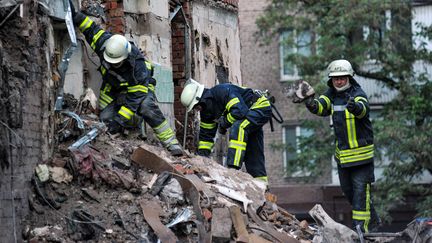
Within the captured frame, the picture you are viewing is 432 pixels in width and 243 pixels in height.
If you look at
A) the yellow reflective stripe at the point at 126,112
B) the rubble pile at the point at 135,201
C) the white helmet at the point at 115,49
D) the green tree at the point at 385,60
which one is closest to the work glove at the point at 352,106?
the rubble pile at the point at 135,201

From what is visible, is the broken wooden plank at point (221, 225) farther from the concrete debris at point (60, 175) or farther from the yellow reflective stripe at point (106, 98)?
the yellow reflective stripe at point (106, 98)

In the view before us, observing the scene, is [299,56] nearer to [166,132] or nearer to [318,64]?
[318,64]

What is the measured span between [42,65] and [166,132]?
218cm

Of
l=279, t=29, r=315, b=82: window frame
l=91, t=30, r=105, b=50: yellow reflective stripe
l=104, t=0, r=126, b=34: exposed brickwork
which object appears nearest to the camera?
l=91, t=30, r=105, b=50: yellow reflective stripe

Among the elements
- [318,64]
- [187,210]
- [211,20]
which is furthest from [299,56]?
[187,210]

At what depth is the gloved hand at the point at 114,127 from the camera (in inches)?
434

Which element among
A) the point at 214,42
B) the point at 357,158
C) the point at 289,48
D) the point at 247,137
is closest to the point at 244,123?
the point at 247,137

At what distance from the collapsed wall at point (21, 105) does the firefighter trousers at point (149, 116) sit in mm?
1536

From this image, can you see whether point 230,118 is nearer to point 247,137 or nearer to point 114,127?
point 247,137

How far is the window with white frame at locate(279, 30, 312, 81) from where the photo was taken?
23.4 m

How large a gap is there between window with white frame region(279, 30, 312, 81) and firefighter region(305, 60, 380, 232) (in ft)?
37.6

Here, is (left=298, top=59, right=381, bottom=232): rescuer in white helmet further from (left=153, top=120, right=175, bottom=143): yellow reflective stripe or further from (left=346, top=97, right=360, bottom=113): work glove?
(left=153, top=120, right=175, bottom=143): yellow reflective stripe

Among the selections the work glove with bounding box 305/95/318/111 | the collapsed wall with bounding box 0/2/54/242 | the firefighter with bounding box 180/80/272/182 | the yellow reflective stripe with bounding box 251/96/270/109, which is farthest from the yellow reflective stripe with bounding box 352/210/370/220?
the collapsed wall with bounding box 0/2/54/242

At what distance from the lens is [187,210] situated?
945cm
